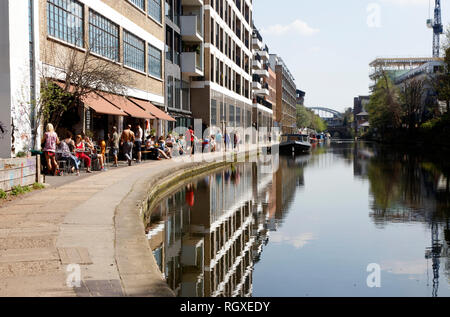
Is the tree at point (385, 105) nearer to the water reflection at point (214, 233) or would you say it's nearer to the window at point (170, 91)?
the window at point (170, 91)

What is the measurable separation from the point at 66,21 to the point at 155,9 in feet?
41.0

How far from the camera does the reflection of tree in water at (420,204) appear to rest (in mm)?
8359

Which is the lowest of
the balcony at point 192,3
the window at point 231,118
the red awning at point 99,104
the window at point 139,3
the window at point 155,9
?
the red awning at point 99,104

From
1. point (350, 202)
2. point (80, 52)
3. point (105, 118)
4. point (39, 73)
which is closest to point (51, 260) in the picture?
point (350, 202)

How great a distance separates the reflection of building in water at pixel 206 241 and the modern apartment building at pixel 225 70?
25.2m

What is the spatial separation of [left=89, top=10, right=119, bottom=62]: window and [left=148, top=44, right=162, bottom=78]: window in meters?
5.17

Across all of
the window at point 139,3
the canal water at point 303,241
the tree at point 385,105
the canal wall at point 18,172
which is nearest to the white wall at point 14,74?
the canal wall at point 18,172

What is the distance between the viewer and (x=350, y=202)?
1421 centimetres

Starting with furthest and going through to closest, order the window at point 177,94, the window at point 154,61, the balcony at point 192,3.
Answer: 1. the balcony at point 192,3
2. the window at point 177,94
3. the window at point 154,61

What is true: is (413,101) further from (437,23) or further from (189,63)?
(437,23)

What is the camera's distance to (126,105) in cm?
2347

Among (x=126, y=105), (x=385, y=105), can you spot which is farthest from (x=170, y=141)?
(x=385, y=105)
